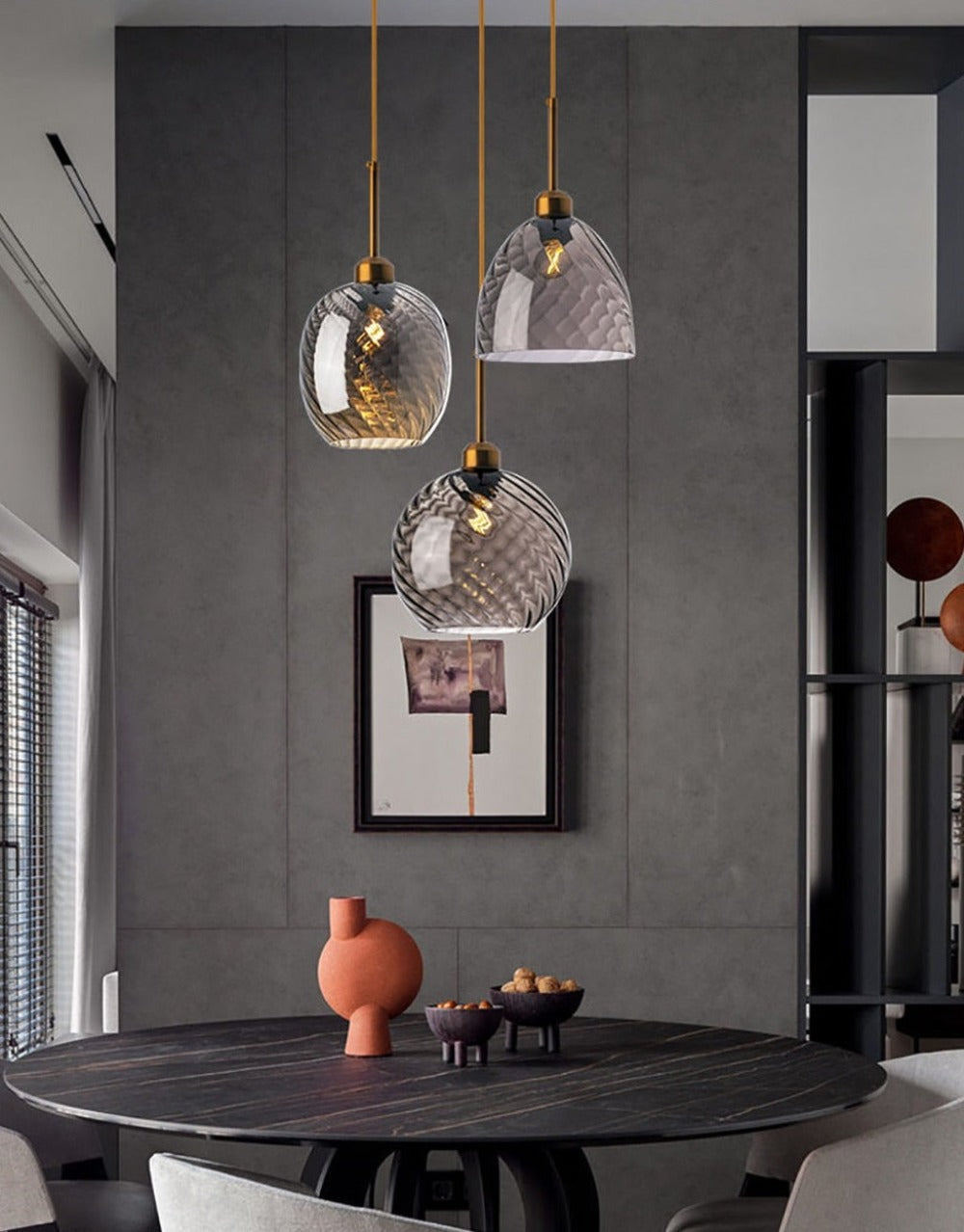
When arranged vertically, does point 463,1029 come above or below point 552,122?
below

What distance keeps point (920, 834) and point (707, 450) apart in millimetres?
993

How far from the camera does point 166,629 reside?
375cm

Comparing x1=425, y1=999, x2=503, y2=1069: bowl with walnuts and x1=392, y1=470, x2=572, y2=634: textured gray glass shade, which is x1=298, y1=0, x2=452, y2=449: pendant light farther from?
x1=425, y1=999, x2=503, y2=1069: bowl with walnuts

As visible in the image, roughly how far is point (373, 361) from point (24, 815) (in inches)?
181

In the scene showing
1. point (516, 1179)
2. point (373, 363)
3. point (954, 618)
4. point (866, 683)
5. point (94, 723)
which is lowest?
point (516, 1179)

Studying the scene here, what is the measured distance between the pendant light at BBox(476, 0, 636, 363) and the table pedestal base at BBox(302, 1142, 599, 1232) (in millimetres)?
1181

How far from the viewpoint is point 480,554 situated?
2.47 metres

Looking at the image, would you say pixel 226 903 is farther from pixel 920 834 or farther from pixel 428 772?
pixel 920 834

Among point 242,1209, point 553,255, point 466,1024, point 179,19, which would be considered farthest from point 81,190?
point 242,1209

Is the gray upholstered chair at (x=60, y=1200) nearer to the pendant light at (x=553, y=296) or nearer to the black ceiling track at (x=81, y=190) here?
the pendant light at (x=553, y=296)

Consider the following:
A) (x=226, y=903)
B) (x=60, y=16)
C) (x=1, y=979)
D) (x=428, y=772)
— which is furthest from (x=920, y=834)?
(x=1, y=979)

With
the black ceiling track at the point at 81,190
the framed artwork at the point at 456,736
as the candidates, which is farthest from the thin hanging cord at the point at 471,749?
the black ceiling track at the point at 81,190

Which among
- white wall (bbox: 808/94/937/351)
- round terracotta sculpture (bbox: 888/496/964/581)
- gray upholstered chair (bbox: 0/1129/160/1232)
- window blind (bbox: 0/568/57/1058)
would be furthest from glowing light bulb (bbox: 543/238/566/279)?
window blind (bbox: 0/568/57/1058)

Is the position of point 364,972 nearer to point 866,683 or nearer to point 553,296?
point 553,296
